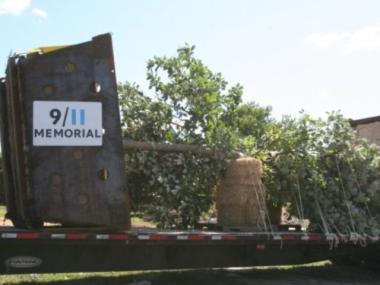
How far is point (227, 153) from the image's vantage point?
8.42 meters

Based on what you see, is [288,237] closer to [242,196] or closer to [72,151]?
[242,196]

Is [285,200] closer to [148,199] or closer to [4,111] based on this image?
[148,199]

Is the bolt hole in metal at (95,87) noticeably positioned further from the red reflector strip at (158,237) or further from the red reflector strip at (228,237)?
the red reflector strip at (228,237)

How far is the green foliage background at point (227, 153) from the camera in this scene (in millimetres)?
8289

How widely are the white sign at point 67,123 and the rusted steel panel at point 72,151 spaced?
0.03m

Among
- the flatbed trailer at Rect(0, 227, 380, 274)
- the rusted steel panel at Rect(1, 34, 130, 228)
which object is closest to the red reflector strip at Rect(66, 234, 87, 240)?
the flatbed trailer at Rect(0, 227, 380, 274)

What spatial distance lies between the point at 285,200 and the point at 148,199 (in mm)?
2072

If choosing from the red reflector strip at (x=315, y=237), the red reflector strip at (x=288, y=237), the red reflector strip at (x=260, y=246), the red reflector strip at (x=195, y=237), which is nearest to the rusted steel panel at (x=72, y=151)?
the red reflector strip at (x=195, y=237)

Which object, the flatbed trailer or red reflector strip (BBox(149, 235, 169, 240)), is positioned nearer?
the flatbed trailer

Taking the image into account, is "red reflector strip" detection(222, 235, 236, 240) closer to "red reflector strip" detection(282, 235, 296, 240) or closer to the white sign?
"red reflector strip" detection(282, 235, 296, 240)

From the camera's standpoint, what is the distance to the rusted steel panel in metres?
6.78

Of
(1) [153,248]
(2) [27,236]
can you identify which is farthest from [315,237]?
(2) [27,236]

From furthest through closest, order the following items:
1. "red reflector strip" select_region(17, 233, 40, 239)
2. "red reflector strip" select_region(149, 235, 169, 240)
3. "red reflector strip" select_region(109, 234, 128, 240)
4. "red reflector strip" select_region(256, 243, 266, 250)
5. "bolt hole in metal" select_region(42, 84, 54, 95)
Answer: "red reflector strip" select_region(256, 243, 266, 250), "red reflector strip" select_region(149, 235, 169, 240), "red reflector strip" select_region(109, 234, 128, 240), "bolt hole in metal" select_region(42, 84, 54, 95), "red reflector strip" select_region(17, 233, 40, 239)

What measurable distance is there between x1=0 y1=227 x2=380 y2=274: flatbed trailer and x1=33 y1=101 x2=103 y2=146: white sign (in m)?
1.06
